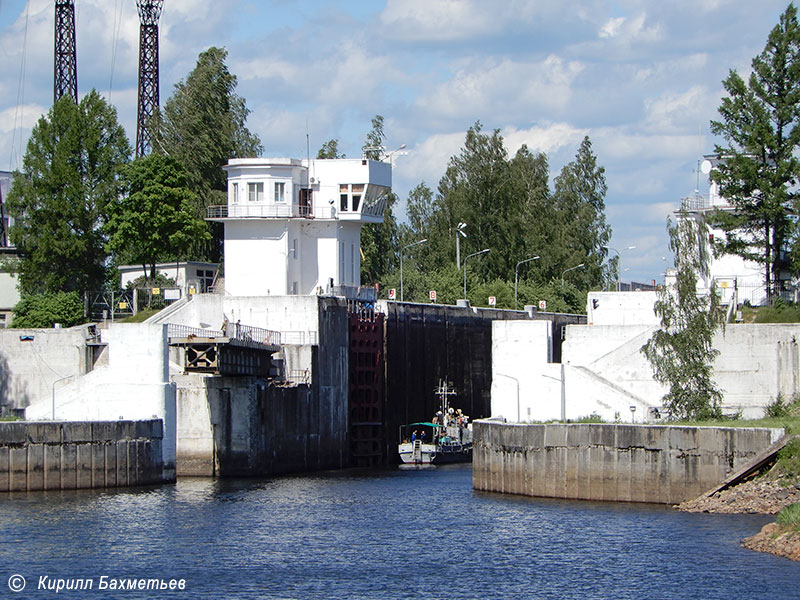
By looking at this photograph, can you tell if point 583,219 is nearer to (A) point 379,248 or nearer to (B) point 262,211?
(A) point 379,248

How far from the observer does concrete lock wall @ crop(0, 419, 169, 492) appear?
56.5 m

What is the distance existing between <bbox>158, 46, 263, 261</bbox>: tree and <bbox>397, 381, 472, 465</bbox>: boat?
65.7 feet

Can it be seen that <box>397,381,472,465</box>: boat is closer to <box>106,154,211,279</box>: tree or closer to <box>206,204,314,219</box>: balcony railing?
<box>206,204,314,219</box>: balcony railing

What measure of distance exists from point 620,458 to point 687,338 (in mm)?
7753

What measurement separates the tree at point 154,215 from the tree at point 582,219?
143 ft

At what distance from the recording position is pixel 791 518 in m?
42.9

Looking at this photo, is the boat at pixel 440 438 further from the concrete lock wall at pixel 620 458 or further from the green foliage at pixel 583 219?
the green foliage at pixel 583 219

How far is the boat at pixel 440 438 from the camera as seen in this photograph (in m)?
77.1

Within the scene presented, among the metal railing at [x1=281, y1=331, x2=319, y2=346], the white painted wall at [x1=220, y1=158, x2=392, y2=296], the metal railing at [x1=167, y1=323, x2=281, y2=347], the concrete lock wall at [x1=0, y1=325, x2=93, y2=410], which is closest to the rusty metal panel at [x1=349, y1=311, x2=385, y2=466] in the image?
the white painted wall at [x1=220, y1=158, x2=392, y2=296]

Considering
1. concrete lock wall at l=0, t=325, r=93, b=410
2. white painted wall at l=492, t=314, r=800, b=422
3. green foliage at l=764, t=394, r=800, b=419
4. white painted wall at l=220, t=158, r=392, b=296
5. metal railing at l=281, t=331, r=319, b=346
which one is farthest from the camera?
white painted wall at l=220, t=158, r=392, b=296

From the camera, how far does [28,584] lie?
39.3 meters

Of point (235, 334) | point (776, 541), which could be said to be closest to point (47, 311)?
point (235, 334)

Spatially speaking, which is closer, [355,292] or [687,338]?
[687,338]

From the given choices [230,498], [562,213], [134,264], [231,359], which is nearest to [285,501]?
[230,498]
